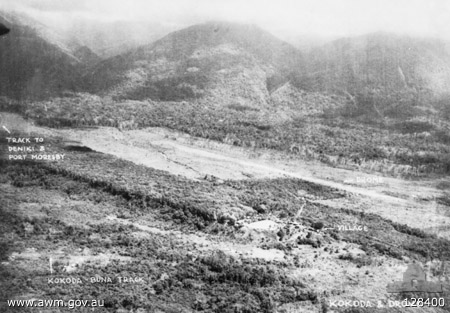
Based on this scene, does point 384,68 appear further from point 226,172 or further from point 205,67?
point 226,172

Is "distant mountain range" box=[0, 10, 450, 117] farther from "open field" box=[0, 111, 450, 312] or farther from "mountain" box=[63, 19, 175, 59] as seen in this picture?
"open field" box=[0, 111, 450, 312]

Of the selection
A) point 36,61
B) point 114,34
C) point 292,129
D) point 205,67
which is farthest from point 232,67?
point 114,34

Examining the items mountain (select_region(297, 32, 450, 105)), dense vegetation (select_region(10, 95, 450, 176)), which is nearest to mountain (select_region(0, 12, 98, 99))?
dense vegetation (select_region(10, 95, 450, 176))

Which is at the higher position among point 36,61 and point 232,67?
point 232,67

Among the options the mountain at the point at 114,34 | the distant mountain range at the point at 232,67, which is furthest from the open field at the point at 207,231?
the mountain at the point at 114,34

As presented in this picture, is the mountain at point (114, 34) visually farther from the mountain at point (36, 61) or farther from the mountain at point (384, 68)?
the mountain at point (384, 68)
